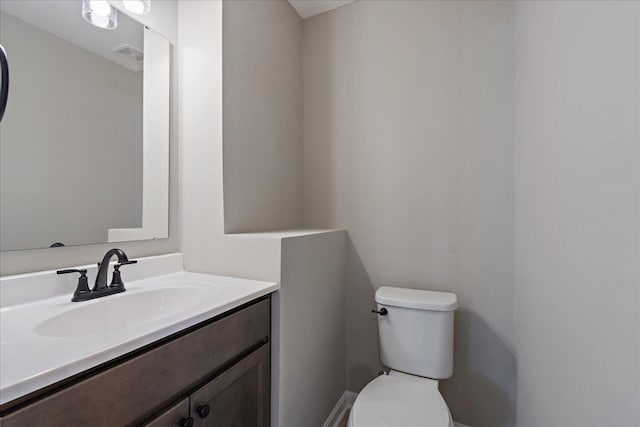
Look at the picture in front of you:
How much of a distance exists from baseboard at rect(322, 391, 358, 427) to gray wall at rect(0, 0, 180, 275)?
1258mm

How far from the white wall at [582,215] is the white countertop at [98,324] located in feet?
3.09

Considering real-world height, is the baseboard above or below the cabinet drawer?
below

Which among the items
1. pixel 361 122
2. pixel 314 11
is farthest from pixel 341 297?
pixel 314 11

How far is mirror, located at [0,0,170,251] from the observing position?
921mm

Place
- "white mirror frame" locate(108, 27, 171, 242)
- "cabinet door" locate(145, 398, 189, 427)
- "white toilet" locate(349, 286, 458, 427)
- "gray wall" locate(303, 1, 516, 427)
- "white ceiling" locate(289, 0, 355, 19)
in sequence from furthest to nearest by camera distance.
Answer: "white ceiling" locate(289, 0, 355, 19)
"gray wall" locate(303, 1, 516, 427)
"white mirror frame" locate(108, 27, 171, 242)
"white toilet" locate(349, 286, 458, 427)
"cabinet door" locate(145, 398, 189, 427)

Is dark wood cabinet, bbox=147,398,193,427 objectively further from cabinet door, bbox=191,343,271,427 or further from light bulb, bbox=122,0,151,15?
light bulb, bbox=122,0,151,15

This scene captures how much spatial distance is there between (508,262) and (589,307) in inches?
31.0

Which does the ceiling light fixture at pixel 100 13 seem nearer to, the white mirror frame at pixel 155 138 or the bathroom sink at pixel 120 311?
the white mirror frame at pixel 155 138

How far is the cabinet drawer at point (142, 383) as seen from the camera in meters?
0.52

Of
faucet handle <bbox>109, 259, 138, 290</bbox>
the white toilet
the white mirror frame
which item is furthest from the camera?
the white mirror frame

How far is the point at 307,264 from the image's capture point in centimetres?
132

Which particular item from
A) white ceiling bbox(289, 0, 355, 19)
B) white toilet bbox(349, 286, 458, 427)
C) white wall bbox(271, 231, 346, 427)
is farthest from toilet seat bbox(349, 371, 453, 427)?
white ceiling bbox(289, 0, 355, 19)

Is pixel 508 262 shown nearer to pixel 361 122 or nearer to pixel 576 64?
pixel 576 64

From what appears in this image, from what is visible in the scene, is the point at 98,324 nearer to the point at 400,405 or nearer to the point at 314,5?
the point at 400,405
